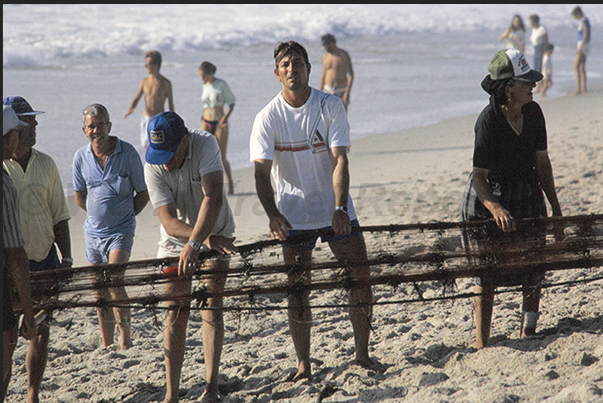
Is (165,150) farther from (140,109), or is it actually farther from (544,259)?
(140,109)

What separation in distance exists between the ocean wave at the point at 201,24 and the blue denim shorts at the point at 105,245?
17358 millimetres

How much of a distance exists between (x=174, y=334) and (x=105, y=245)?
119 cm

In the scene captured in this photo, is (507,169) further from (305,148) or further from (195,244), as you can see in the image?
(195,244)

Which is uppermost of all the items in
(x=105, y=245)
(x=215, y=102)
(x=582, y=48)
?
(x=582, y=48)

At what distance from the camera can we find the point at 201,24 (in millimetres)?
30469

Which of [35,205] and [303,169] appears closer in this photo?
[303,169]

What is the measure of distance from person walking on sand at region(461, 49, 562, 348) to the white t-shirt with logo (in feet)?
2.43

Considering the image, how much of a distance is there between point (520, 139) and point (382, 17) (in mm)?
34049

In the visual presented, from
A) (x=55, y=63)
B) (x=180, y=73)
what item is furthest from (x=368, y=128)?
(x=55, y=63)

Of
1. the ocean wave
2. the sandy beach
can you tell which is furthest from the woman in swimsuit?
the ocean wave

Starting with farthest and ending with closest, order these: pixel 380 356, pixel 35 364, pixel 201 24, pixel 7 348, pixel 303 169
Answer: pixel 201 24 < pixel 380 356 < pixel 35 364 < pixel 303 169 < pixel 7 348

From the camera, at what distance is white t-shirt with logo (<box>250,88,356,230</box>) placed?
366 centimetres

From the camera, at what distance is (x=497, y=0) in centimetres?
4300

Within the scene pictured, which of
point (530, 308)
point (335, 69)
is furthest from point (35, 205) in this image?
point (335, 69)
